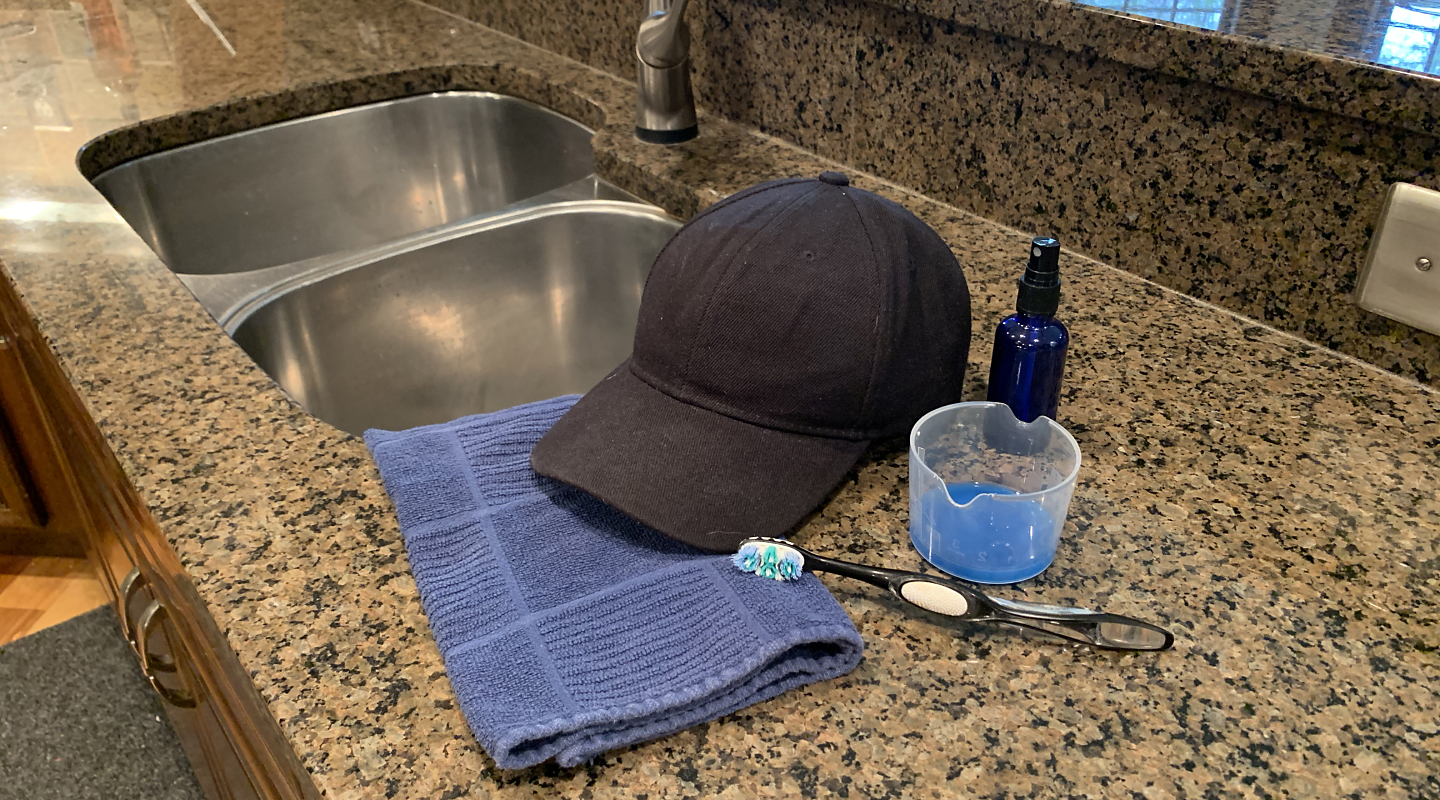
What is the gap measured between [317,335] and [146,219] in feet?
1.42

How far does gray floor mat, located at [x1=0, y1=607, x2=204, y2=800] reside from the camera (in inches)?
62.0

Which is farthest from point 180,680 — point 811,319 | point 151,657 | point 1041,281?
point 1041,281

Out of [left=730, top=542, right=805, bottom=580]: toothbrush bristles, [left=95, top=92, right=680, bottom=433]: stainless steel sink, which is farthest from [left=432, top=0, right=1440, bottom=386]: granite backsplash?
[left=730, top=542, right=805, bottom=580]: toothbrush bristles

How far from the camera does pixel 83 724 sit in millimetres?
1667

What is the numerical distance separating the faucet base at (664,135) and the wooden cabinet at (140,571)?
64 centimetres

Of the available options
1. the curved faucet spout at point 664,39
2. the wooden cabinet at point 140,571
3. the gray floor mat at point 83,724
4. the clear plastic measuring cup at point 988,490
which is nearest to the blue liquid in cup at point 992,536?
the clear plastic measuring cup at point 988,490

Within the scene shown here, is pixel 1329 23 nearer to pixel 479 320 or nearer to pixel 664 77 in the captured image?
pixel 664 77

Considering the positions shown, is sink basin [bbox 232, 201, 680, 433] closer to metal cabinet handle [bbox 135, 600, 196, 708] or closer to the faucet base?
the faucet base

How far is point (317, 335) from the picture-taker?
1062 millimetres

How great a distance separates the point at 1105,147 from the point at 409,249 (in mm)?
705

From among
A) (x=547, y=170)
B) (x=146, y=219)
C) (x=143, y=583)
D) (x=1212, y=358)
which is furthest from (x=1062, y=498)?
(x=146, y=219)

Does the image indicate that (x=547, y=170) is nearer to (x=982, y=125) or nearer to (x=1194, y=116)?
(x=982, y=125)

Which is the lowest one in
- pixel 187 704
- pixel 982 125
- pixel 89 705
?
pixel 89 705

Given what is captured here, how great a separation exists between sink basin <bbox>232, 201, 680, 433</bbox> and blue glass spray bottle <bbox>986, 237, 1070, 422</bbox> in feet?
1.70
